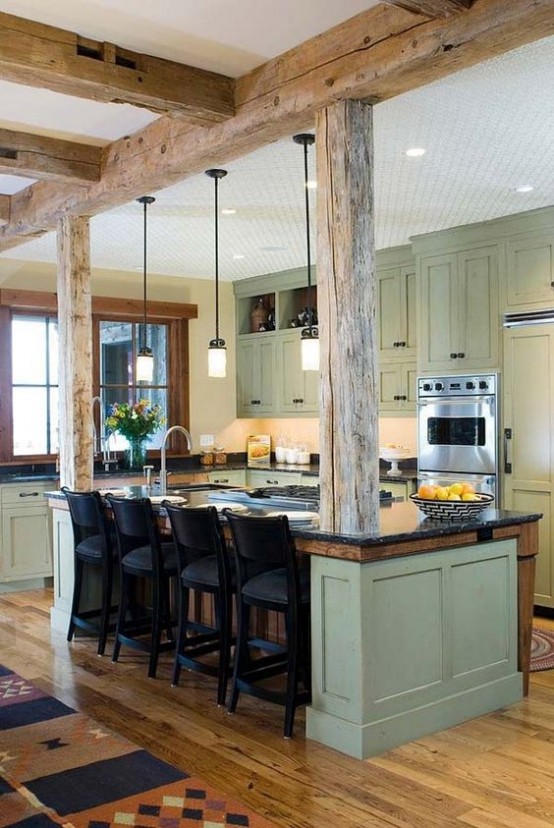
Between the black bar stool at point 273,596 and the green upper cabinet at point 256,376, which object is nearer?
the black bar stool at point 273,596

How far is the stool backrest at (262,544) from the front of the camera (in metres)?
3.61

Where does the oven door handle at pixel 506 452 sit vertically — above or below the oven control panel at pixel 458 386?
below

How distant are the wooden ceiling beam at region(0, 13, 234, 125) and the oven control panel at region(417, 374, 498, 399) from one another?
9.62 feet

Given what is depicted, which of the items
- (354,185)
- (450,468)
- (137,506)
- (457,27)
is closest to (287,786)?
(137,506)

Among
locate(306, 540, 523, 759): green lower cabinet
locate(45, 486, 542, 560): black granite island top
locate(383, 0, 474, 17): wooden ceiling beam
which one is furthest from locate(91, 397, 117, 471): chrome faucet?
locate(383, 0, 474, 17): wooden ceiling beam

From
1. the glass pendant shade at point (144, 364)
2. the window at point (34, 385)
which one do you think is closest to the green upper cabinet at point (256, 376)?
the window at point (34, 385)

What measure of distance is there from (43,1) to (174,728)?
9.82ft

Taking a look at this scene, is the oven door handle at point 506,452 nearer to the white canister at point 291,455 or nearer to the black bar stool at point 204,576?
the black bar stool at point 204,576

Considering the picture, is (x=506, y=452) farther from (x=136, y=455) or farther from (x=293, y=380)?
(x=136, y=455)

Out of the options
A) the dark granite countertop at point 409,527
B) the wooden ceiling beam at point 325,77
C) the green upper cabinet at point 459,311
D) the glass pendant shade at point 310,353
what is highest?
the wooden ceiling beam at point 325,77

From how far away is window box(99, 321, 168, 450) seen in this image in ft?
25.8

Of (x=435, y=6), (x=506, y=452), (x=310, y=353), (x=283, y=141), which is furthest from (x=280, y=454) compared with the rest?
(x=435, y=6)

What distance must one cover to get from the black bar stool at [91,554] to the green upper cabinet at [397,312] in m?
2.81

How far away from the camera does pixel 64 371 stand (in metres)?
5.49
